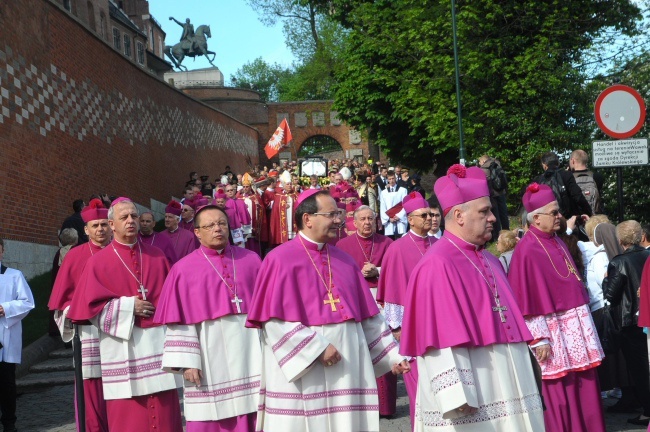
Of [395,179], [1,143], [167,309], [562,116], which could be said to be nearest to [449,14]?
[562,116]

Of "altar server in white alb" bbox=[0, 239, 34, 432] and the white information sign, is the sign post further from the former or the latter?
"altar server in white alb" bbox=[0, 239, 34, 432]

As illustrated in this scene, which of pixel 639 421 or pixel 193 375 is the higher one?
pixel 193 375

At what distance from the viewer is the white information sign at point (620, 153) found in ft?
36.0

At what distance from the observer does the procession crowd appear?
17.2ft

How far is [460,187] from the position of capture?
5.37 m

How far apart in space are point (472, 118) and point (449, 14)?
3.18 meters

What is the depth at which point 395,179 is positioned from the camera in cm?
2369

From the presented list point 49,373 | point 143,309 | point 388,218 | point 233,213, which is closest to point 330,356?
point 143,309

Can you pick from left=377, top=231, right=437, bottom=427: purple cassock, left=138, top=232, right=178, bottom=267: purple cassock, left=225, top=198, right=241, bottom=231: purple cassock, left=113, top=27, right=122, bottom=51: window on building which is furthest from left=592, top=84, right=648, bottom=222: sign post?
left=113, top=27, right=122, bottom=51: window on building

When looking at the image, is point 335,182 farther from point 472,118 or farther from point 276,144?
point 276,144

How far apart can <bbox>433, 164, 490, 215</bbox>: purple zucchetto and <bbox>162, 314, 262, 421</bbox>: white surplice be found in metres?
2.33

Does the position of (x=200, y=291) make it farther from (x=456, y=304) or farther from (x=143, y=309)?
(x=456, y=304)

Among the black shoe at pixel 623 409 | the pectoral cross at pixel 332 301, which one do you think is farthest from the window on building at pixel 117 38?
the pectoral cross at pixel 332 301

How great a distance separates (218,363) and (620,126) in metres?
5.96
